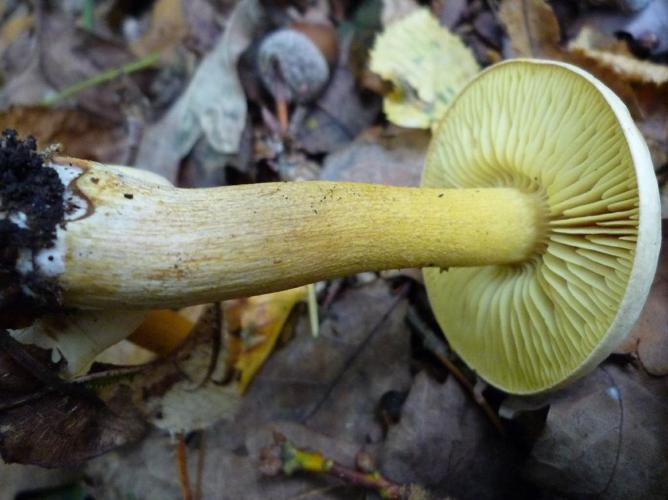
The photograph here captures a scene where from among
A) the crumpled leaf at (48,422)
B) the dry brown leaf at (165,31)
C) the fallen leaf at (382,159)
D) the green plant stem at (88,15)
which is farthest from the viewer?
the green plant stem at (88,15)

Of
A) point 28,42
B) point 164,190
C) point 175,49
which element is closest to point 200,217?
point 164,190

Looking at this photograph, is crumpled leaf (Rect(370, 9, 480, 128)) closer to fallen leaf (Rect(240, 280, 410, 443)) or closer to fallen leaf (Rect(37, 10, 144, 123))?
fallen leaf (Rect(240, 280, 410, 443))

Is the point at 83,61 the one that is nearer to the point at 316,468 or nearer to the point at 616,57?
the point at 316,468

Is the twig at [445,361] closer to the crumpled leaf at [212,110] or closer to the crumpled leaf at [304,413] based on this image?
the crumpled leaf at [304,413]

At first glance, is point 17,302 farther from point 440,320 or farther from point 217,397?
point 440,320

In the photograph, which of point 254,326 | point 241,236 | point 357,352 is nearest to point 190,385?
point 254,326

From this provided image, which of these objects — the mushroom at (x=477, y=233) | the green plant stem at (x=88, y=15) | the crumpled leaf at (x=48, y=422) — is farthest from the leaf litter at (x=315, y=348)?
the mushroom at (x=477, y=233)

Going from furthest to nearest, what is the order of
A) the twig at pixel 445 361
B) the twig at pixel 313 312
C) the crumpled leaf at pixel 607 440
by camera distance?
the twig at pixel 313 312
the twig at pixel 445 361
the crumpled leaf at pixel 607 440
